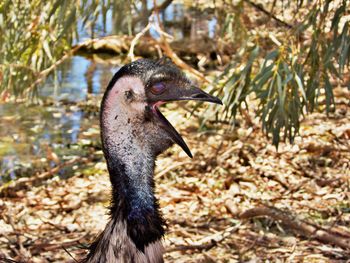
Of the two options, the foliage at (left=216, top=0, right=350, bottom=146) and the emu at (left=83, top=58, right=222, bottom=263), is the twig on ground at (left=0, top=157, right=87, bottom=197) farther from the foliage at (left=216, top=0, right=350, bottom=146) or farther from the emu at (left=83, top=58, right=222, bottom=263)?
the emu at (left=83, top=58, right=222, bottom=263)

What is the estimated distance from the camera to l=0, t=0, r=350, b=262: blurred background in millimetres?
5027

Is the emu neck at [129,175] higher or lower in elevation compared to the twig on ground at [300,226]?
higher

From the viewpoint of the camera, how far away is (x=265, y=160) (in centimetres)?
662

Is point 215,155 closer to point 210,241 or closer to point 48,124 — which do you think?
point 210,241

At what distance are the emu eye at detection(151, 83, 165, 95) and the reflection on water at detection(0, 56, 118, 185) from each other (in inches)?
146

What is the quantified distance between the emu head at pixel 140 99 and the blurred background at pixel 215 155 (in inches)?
46.0

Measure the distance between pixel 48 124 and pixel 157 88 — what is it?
520 cm

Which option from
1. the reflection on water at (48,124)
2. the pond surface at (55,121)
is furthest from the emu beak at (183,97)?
the reflection on water at (48,124)

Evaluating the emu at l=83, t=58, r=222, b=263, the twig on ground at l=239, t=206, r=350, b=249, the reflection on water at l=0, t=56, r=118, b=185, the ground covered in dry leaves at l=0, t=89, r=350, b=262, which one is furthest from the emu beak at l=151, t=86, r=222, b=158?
the reflection on water at l=0, t=56, r=118, b=185

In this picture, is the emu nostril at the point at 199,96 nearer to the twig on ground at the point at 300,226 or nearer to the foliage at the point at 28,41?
the twig on ground at the point at 300,226

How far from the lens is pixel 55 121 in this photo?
8188mm

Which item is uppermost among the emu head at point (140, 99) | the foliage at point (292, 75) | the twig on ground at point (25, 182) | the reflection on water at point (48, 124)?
the emu head at point (140, 99)

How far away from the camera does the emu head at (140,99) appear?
2984 millimetres

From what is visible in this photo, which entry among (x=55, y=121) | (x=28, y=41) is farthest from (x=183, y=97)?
(x=55, y=121)
